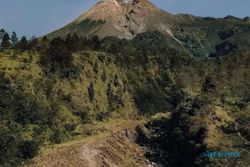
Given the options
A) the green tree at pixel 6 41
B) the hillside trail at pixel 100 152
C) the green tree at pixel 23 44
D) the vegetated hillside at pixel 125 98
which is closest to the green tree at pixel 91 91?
the vegetated hillside at pixel 125 98

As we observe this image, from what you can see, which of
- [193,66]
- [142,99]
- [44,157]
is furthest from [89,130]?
[193,66]

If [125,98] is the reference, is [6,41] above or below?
above

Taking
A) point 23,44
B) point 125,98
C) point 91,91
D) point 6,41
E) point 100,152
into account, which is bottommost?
point 100,152

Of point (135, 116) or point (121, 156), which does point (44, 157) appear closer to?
point (121, 156)

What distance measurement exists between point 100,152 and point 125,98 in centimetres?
4304

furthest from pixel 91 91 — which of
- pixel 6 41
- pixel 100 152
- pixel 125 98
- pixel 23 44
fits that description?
pixel 100 152

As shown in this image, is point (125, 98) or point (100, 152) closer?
point (100, 152)

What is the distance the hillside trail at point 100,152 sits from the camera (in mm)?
104125

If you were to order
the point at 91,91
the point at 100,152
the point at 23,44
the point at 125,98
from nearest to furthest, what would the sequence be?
1. the point at 100,152
2. the point at 91,91
3. the point at 23,44
4. the point at 125,98

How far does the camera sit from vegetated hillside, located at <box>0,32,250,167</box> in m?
110

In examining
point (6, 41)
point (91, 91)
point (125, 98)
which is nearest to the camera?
point (91, 91)

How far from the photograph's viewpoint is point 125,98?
152m

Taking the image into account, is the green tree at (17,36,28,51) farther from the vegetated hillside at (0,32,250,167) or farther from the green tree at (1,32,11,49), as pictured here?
the vegetated hillside at (0,32,250,167)

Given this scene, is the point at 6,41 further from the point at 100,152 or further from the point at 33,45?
the point at 100,152
